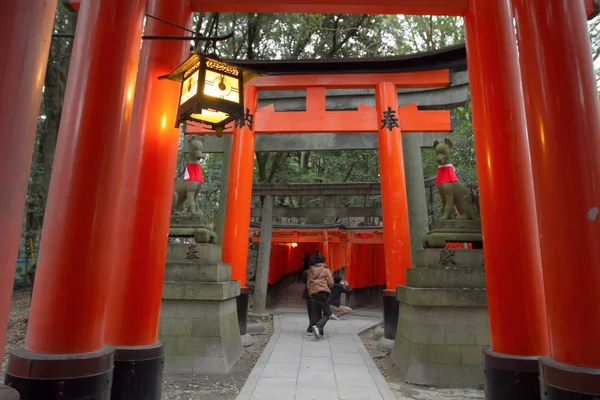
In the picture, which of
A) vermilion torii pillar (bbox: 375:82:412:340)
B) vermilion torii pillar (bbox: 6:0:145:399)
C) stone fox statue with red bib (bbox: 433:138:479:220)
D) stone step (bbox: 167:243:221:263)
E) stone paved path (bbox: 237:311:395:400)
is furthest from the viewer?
vermilion torii pillar (bbox: 375:82:412:340)

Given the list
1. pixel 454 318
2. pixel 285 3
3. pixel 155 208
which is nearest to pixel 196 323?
pixel 155 208

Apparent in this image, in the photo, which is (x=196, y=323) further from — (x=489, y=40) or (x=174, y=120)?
(x=489, y=40)

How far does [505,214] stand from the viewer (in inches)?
135

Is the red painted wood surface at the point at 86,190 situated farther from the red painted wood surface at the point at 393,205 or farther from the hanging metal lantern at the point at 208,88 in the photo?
the red painted wood surface at the point at 393,205

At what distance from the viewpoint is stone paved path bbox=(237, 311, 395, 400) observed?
445 centimetres

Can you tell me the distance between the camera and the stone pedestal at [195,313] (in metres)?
5.55

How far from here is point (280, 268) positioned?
19.9m

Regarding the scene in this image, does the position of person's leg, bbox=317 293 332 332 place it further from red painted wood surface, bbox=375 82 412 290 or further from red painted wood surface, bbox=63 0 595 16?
red painted wood surface, bbox=63 0 595 16

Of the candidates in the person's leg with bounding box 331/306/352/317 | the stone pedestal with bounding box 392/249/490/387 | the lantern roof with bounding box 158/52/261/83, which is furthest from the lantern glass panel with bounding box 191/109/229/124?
the person's leg with bounding box 331/306/352/317

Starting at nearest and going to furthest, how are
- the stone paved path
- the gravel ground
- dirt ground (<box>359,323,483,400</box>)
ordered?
the stone paved path < dirt ground (<box>359,323,483,400</box>) < the gravel ground

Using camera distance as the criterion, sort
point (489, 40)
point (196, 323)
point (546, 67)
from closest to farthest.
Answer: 1. point (546, 67)
2. point (489, 40)
3. point (196, 323)

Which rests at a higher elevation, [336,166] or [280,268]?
[336,166]

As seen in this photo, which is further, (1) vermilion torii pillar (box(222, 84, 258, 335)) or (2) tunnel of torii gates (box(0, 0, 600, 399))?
(1) vermilion torii pillar (box(222, 84, 258, 335))

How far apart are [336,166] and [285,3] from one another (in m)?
15.6
